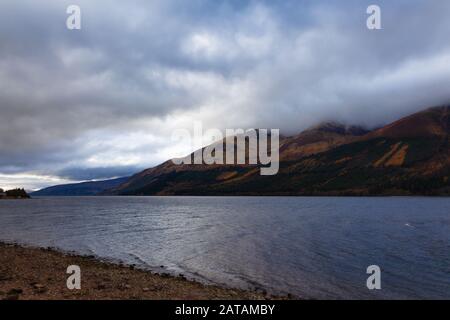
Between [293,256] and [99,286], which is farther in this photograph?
[293,256]

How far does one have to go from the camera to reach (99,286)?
28984 millimetres

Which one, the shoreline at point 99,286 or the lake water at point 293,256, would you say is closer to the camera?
the shoreline at point 99,286

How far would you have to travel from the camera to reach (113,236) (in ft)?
245

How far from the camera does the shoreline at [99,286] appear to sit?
2553 centimetres

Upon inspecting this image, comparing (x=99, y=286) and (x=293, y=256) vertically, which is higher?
(x=99, y=286)

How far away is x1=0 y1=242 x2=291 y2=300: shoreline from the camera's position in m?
25.5

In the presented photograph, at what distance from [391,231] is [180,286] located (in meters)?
64.0

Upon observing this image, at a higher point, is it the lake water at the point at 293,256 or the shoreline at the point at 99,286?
the shoreline at the point at 99,286

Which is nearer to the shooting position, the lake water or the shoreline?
the shoreline

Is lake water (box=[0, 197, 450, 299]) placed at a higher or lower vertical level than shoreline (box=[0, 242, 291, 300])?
lower
